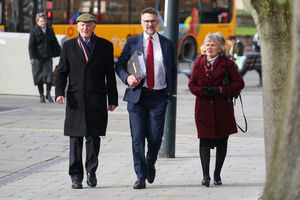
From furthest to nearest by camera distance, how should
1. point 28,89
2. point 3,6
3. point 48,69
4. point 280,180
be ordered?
point 3,6 → point 28,89 → point 48,69 → point 280,180

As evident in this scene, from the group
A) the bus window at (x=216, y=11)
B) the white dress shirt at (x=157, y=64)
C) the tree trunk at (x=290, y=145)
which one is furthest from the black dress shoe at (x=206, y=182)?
the bus window at (x=216, y=11)

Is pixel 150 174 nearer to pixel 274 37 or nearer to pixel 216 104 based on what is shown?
pixel 216 104

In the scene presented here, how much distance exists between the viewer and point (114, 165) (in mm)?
8789

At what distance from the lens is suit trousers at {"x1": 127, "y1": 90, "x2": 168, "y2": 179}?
7.41m

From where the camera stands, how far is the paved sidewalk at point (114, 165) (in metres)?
7.18

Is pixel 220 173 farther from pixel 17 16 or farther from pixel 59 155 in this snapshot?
pixel 17 16

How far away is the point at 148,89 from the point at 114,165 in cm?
165

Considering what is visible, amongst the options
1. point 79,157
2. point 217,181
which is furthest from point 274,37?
point 79,157

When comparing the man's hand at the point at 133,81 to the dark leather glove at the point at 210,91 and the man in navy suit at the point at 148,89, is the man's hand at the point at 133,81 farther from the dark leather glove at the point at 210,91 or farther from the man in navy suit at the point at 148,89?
the dark leather glove at the point at 210,91

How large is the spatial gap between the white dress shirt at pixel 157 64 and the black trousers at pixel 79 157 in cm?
72

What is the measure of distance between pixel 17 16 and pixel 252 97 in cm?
1435

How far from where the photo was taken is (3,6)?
97.9 feet

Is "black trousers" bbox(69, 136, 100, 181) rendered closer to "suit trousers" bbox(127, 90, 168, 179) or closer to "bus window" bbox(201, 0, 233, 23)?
"suit trousers" bbox(127, 90, 168, 179)

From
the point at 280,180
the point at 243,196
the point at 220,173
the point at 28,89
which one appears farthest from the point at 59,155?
the point at 28,89
